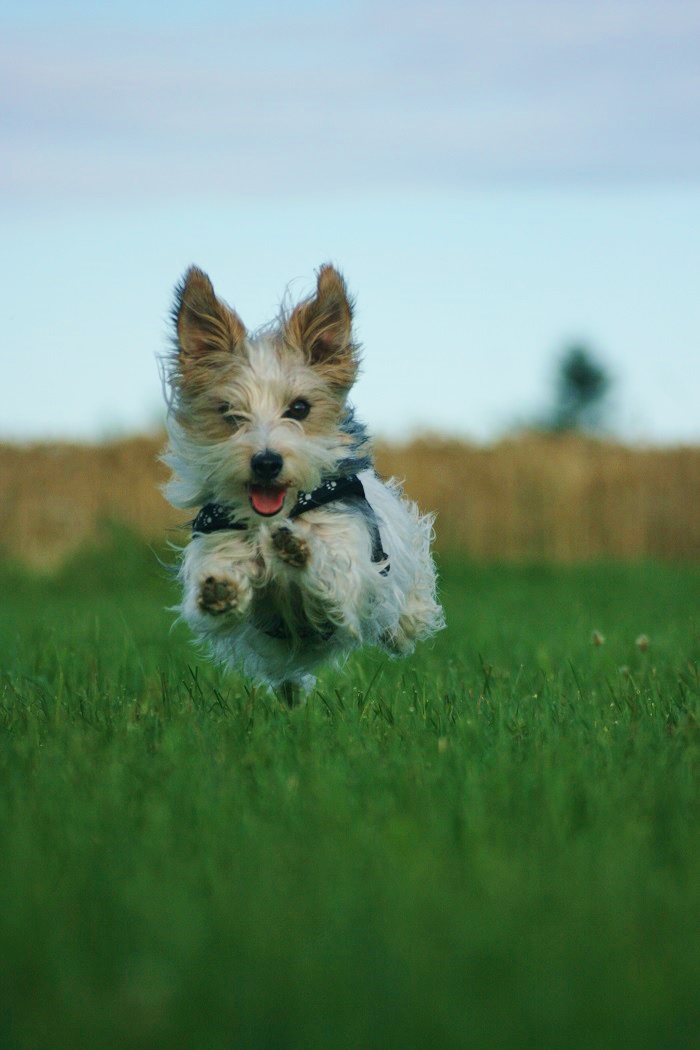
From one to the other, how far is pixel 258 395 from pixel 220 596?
0.94 metres

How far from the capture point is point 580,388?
79.0 m

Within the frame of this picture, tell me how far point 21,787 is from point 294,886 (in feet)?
3.93

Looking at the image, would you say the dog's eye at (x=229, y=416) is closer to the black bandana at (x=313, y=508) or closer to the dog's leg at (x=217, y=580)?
the black bandana at (x=313, y=508)

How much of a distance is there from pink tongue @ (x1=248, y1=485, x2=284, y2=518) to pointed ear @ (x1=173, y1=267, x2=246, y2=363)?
26.8 inches

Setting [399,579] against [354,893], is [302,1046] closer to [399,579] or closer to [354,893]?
[354,893]

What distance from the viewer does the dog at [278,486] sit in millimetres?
4945

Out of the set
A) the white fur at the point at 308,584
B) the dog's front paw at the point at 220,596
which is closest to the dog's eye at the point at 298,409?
the white fur at the point at 308,584

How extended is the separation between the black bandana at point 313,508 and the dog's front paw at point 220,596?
0.46 metres

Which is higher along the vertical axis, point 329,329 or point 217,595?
point 329,329

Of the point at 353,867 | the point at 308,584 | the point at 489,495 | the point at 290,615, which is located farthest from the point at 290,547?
the point at 489,495

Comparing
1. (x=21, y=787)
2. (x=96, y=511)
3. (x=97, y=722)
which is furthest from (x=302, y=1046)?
(x=96, y=511)

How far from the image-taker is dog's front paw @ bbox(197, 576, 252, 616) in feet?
15.2

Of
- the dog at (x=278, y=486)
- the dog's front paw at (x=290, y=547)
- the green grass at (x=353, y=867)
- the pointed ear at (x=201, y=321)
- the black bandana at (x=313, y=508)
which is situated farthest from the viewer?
the pointed ear at (x=201, y=321)

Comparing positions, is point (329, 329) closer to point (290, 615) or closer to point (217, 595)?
point (290, 615)
